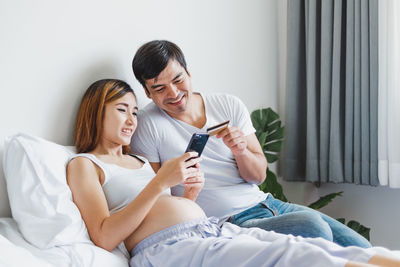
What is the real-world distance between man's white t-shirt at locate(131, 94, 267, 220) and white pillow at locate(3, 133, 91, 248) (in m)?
0.46

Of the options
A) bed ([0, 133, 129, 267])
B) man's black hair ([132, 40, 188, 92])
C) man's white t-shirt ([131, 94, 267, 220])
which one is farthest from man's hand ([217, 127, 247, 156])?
bed ([0, 133, 129, 267])

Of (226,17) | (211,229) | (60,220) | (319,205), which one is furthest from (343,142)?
(60,220)

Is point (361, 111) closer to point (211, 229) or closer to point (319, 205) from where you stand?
point (319, 205)

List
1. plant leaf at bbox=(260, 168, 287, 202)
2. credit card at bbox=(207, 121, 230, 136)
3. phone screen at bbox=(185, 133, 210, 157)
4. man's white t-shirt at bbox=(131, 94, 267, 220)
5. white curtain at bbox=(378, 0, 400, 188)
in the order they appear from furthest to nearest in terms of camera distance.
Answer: plant leaf at bbox=(260, 168, 287, 202)
white curtain at bbox=(378, 0, 400, 188)
man's white t-shirt at bbox=(131, 94, 267, 220)
credit card at bbox=(207, 121, 230, 136)
phone screen at bbox=(185, 133, 210, 157)

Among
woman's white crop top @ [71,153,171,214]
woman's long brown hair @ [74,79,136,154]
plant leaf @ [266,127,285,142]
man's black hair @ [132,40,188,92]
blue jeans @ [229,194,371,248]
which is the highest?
man's black hair @ [132,40,188,92]

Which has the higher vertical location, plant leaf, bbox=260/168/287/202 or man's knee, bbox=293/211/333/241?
man's knee, bbox=293/211/333/241

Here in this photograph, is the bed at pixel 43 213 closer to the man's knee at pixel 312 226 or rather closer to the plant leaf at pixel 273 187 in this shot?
the man's knee at pixel 312 226

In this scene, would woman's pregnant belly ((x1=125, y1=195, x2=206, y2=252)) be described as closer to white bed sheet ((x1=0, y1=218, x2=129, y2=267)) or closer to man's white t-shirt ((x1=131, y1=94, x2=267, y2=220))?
white bed sheet ((x1=0, y1=218, x2=129, y2=267))

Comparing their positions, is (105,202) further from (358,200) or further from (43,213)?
(358,200)

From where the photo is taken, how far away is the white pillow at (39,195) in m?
1.32

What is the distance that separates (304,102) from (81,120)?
5.22ft

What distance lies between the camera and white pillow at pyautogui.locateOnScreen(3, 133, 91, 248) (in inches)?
52.0

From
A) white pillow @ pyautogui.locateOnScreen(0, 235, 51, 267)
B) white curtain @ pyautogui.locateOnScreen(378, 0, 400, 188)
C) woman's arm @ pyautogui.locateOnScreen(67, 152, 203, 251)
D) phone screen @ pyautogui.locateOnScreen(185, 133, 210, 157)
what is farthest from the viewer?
white curtain @ pyautogui.locateOnScreen(378, 0, 400, 188)

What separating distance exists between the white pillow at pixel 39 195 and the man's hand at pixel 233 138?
622mm
